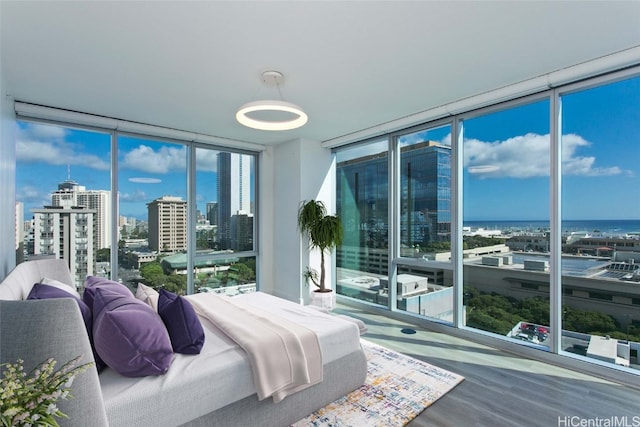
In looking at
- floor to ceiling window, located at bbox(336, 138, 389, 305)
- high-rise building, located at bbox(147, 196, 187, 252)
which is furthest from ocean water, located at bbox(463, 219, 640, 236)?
high-rise building, located at bbox(147, 196, 187, 252)

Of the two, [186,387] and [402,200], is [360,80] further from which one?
[186,387]

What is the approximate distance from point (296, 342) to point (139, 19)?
2.44 meters

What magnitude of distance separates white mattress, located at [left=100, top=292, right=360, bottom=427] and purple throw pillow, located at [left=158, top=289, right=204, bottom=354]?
2.3 inches

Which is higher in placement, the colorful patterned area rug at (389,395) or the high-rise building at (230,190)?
the high-rise building at (230,190)

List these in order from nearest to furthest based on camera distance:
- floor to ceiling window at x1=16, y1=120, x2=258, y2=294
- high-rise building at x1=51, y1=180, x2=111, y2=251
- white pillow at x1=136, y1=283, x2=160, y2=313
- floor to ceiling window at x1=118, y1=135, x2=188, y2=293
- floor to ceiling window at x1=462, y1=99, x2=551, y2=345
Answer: white pillow at x1=136, y1=283, x2=160, y2=313 < floor to ceiling window at x1=462, y1=99, x2=551, y2=345 < floor to ceiling window at x1=16, y1=120, x2=258, y2=294 < high-rise building at x1=51, y1=180, x2=111, y2=251 < floor to ceiling window at x1=118, y1=135, x2=188, y2=293

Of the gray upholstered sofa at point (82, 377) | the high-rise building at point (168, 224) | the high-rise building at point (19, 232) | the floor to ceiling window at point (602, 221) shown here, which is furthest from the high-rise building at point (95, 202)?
the floor to ceiling window at point (602, 221)

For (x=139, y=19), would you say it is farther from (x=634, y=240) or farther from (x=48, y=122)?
(x=634, y=240)

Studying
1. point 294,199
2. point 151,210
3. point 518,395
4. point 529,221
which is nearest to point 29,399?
point 518,395

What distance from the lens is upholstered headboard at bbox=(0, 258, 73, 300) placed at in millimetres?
1689

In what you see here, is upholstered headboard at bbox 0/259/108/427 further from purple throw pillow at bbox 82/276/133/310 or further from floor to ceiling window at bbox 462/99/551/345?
floor to ceiling window at bbox 462/99/551/345

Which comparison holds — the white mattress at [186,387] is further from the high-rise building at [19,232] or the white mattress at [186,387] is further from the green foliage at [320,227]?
the high-rise building at [19,232]

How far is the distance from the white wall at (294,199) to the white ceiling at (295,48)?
5.50ft

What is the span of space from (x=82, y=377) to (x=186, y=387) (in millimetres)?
583

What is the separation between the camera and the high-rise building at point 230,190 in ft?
17.6
